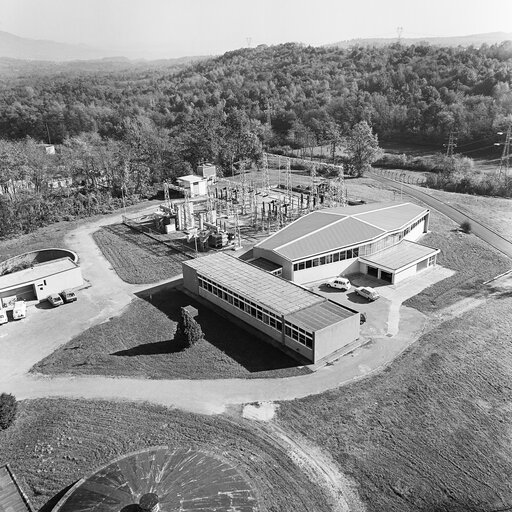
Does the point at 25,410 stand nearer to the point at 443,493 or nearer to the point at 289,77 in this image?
the point at 443,493

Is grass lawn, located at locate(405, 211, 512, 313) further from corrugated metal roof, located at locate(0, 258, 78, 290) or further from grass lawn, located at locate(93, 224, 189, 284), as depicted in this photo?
corrugated metal roof, located at locate(0, 258, 78, 290)

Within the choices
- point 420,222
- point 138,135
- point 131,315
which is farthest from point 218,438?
point 138,135

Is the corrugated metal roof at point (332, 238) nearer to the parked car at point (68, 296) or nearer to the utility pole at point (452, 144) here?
the parked car at point (68, 296)

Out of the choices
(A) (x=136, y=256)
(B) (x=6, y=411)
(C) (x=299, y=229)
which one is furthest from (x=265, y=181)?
(B) (x=6, y=411)

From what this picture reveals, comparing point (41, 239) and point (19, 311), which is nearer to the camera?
point (19, 311)

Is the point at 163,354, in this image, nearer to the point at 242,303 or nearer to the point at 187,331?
the point at 187,331

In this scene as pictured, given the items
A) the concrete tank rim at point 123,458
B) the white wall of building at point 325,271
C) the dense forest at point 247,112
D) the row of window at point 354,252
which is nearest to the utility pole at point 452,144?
Answer: the dense forest at point 247,112
